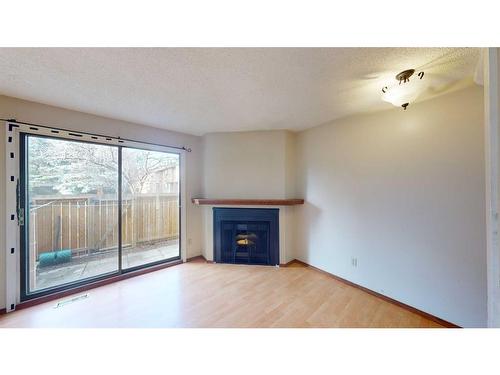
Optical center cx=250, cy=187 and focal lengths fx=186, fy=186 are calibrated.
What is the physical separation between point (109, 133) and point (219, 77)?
200 centimetres

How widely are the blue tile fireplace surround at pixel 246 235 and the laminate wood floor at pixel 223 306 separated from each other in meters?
0.53

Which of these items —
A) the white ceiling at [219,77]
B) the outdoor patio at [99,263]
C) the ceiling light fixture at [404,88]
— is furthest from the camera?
the outdoor patio at [99,263]

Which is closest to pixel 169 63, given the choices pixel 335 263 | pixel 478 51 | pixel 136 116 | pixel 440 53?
pixel 136 116

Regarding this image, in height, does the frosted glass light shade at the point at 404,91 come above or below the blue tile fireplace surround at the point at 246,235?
above

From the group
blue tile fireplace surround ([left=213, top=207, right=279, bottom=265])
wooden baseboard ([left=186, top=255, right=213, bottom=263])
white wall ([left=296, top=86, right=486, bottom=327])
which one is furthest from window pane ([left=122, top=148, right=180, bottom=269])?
white wall ([left=296, top=86, right=486, bottom=327])

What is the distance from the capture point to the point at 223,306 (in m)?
2.02

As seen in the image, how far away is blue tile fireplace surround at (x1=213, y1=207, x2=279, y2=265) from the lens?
3.20 metres

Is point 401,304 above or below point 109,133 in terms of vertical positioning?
below

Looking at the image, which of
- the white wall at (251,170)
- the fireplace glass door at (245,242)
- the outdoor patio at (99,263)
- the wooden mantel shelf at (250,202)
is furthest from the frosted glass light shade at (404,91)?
the outdoor patio at (99,263)

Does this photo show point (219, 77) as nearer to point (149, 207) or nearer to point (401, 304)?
point (149, 207)

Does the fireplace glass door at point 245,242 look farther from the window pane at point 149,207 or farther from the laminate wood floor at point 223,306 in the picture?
the window pane at point 149,207

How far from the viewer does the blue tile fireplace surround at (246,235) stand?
3.20 meters

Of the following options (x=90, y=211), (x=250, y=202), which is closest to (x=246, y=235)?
(x=250, y=202)

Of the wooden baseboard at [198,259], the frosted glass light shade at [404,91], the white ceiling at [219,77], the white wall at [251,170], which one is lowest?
the wooden baseboard at [198,259]
